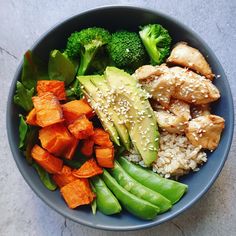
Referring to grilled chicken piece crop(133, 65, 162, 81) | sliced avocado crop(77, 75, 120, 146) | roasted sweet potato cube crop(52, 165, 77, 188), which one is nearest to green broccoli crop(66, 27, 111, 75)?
sliced avocado crop(77, 75, 120, 146)

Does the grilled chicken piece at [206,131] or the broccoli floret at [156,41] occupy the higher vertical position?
the broccoli floret at [156,41]

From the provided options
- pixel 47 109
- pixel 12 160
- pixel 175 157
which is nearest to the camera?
pixel 47 109

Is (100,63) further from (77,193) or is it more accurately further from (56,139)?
(77,193)

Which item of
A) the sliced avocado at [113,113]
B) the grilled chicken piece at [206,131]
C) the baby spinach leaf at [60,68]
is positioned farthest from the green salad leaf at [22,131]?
the grilled chicken piece at [206,131]

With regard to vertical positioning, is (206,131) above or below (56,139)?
above

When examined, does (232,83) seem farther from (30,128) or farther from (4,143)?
(4,143)

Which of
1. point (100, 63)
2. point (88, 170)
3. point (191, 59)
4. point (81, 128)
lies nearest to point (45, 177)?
point (88, 170)

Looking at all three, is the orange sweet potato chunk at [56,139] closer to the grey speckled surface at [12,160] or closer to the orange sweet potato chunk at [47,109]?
the orange sweet potato chunk at [47,109]
